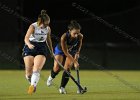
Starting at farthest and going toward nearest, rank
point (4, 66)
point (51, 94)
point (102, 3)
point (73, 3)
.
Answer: point (102, 3)
point (73, 3)
point (4, 66)
point (51, 94)

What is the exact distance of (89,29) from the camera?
3006cm

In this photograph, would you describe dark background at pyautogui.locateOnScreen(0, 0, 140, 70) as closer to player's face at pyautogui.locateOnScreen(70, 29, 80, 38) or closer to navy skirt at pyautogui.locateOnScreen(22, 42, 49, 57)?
navy skirt at pyautogui.locateOnScreen(22, 42, 49, 57)

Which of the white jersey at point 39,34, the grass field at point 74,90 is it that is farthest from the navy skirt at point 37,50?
the grass field at point 74,90

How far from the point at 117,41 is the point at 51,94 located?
17.4m

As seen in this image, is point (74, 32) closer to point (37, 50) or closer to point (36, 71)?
point (37, 50)

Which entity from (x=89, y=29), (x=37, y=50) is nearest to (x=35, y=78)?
(x=37, y=50)

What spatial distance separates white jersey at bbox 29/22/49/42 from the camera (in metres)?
12.9

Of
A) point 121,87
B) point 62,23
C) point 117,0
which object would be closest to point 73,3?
point 62,23

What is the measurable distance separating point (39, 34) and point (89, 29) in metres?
17.2

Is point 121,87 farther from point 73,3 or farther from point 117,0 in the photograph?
point 117,0

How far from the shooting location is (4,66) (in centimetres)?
2409

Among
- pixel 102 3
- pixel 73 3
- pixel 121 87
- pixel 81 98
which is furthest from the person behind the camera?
pixel 102 3

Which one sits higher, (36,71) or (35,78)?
(36,71)

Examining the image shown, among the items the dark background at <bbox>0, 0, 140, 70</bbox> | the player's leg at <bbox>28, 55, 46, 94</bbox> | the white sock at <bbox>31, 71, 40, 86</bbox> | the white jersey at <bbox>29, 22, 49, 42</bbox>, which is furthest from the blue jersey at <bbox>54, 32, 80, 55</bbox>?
the dark background at <bbox>0, 0, 140, 70</bbox>
